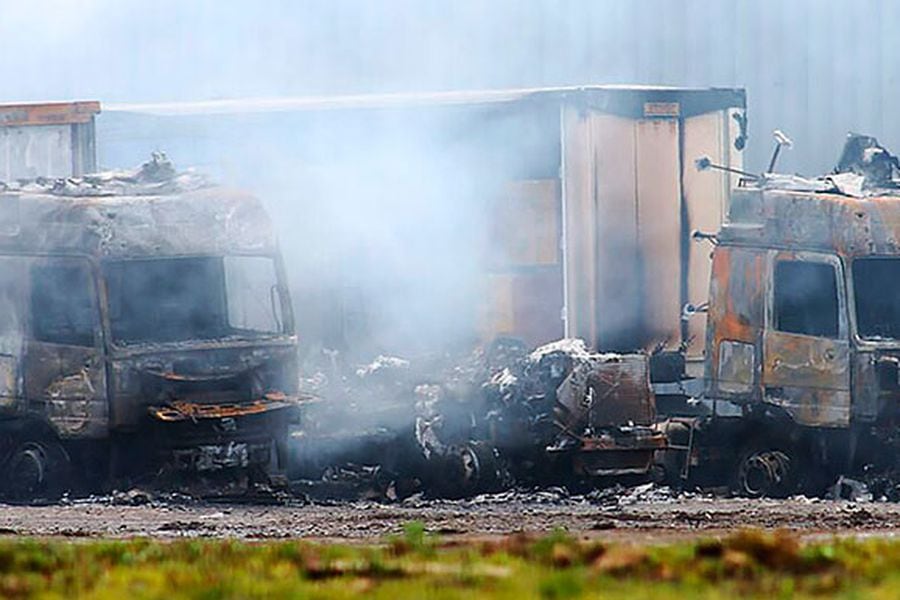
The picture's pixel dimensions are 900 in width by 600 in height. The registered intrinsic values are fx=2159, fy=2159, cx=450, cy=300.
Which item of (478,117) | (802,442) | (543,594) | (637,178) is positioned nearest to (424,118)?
(478,117)

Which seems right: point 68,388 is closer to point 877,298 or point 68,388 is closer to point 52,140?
point 52,140

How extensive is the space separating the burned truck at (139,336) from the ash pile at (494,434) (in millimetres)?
511

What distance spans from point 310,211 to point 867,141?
16.5 ft

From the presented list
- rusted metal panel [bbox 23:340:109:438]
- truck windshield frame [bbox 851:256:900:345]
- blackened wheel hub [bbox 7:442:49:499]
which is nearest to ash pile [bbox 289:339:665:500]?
rusted metal panel [bbox 23:340:109:438]

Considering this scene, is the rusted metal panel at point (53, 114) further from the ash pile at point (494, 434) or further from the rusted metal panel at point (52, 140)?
the ash pile at point (494, 434)

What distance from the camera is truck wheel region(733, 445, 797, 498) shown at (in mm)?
15594

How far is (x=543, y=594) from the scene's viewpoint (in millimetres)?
7855

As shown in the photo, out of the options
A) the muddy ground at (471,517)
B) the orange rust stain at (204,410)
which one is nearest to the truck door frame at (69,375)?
the orange rust stain at (204,410)

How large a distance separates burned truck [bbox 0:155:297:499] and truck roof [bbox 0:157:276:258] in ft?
0.03

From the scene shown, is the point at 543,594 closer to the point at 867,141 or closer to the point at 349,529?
the point at 349,529

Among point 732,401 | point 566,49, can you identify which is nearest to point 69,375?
point 732,401

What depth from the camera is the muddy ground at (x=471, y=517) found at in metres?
12.8

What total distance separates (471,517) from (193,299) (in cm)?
324

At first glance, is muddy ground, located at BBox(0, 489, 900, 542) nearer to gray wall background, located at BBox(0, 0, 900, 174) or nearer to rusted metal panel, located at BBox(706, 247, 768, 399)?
rusted metal panel, located at BBox(706, 247, 768, 399)
